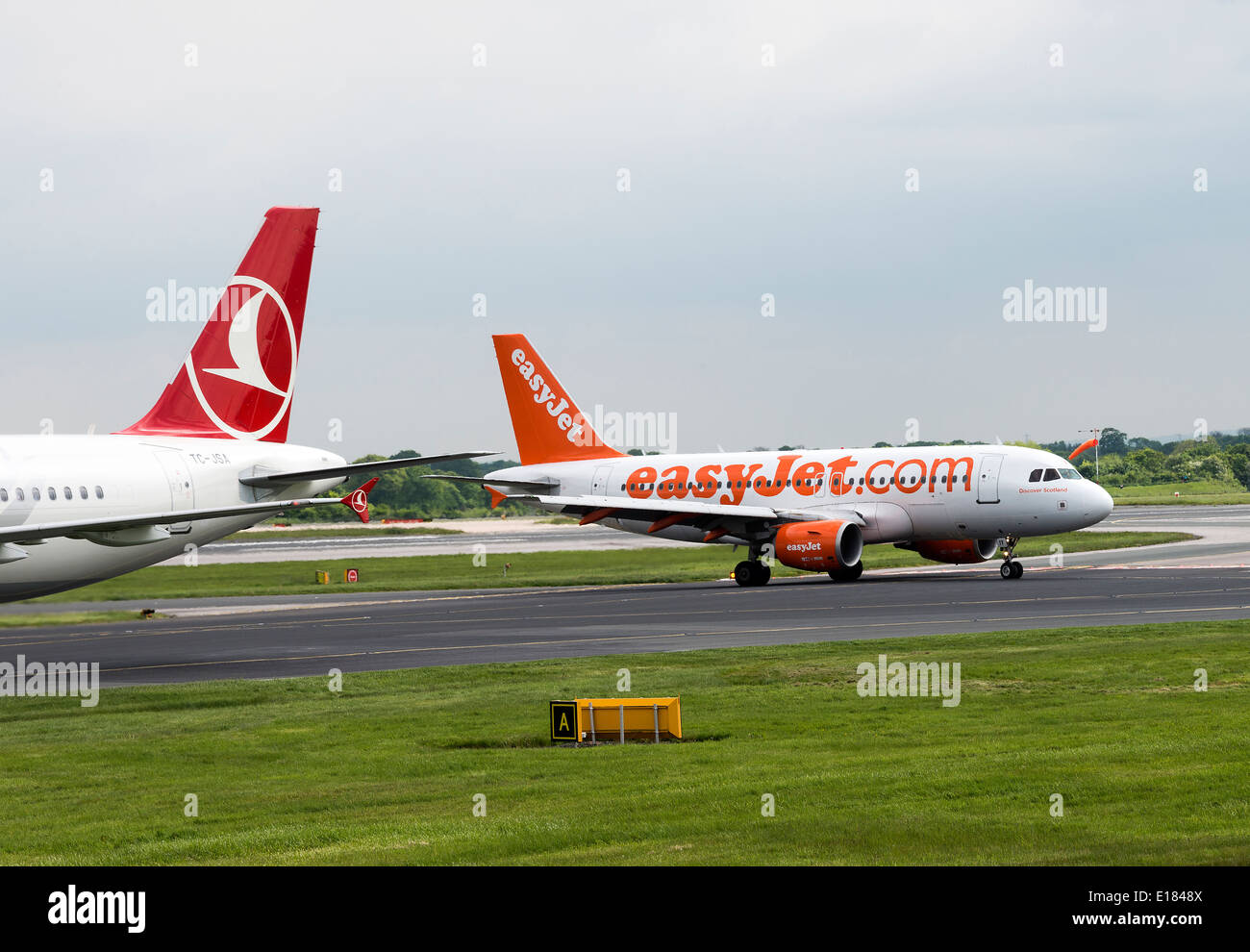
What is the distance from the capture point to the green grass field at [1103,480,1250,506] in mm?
138500

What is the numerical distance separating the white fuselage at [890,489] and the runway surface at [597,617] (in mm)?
2138

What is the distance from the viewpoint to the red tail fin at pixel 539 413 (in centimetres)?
6334

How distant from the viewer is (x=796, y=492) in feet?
184

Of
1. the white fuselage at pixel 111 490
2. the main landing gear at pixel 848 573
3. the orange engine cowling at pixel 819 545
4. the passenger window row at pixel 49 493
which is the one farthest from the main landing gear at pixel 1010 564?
Result: the passenger window row at pixel 49 493

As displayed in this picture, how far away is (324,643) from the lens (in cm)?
3484

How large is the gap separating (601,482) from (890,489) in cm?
1328

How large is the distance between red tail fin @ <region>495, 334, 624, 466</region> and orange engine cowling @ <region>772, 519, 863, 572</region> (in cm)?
1298

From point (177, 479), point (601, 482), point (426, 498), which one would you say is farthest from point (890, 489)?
point (426, 498)

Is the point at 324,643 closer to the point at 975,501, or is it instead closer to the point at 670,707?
the point at 670,707
